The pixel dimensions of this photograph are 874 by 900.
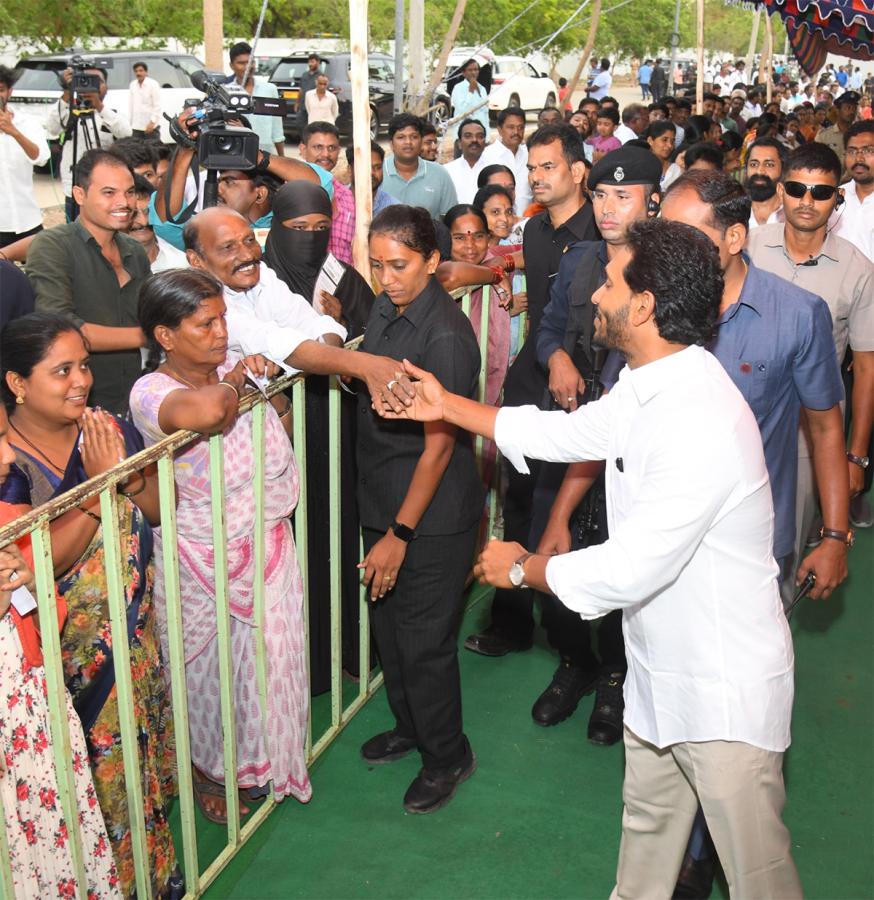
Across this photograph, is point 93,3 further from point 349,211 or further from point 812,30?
point 349,211

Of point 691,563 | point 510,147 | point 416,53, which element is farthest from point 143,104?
point 691,563

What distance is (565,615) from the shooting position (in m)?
3.89

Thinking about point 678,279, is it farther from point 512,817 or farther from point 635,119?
point 635,119

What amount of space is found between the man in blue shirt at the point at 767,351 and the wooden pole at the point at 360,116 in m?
1.27

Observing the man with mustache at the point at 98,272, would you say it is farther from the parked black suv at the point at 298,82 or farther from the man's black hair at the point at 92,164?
the parked black suv at the point at 298,82

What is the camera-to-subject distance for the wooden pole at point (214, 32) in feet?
25.0

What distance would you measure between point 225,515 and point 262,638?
18.7 inches

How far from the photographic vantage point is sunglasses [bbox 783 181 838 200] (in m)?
4.01

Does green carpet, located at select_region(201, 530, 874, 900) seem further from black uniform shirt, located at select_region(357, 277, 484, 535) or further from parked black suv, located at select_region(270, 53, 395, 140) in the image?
parked black suv, located at select_region(270, 53, 395, 140)

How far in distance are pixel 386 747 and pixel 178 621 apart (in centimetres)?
121

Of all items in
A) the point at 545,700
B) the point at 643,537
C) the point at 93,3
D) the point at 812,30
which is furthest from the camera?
the point at 93,3

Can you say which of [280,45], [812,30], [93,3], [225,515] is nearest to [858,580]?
[225,515]

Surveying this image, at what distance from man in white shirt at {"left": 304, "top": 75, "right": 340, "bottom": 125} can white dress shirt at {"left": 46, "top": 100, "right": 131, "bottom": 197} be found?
3.55 m

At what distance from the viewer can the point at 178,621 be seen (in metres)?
2.66
